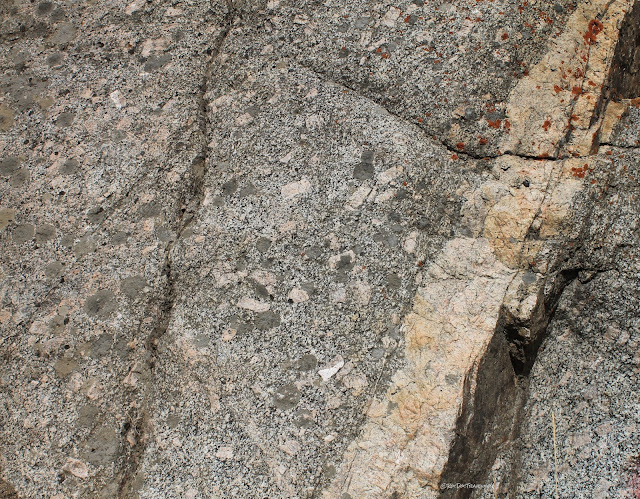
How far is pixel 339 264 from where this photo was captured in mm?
1925

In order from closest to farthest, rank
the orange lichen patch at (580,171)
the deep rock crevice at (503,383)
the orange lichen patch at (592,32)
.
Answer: the deep rock crevice at (503,383) → the orange lichen patch at (580,171) → the orange lichen patch at (592,32)

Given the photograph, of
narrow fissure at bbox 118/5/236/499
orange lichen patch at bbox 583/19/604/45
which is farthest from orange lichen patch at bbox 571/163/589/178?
narrow fissure at bbox 118/5/236/499

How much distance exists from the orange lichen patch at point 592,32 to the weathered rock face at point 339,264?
28 mm

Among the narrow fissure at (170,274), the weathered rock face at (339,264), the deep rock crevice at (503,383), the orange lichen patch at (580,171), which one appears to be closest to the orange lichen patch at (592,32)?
the weathered rock face at (339,264)

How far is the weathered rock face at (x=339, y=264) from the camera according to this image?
179 cm

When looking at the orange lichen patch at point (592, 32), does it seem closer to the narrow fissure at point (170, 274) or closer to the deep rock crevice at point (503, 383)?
the deep rock crevice at point (503, 383)

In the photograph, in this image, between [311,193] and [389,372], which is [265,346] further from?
[311,193]

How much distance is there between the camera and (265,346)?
1866 millimetres

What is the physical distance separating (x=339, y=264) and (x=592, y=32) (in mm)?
1189

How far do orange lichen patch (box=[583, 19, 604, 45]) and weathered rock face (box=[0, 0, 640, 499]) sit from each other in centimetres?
3

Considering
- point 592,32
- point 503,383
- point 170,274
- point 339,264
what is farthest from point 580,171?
point 170,274

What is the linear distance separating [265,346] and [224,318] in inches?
6.5

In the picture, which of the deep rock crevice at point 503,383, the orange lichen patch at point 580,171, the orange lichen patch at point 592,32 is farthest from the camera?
the orange lichen patch at point 592,32

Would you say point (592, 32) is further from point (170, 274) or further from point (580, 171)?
point (170, 274)
